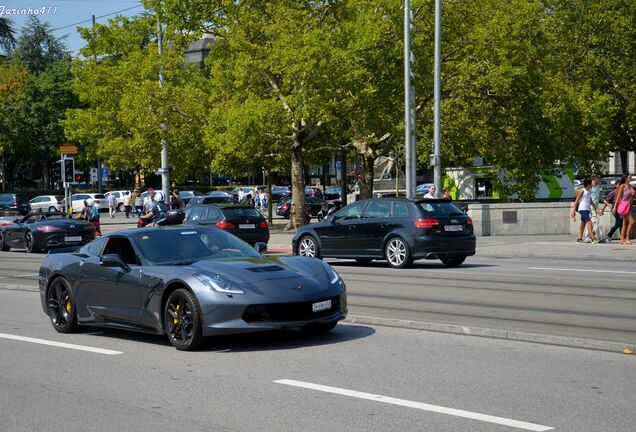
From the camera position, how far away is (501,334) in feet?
33.9

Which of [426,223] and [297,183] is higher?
[297,183]

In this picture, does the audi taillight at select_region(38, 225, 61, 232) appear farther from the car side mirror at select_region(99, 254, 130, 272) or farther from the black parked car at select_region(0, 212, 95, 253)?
the car side mirror at select_region(99, 254, 130, 272)

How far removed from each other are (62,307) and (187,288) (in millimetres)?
2681

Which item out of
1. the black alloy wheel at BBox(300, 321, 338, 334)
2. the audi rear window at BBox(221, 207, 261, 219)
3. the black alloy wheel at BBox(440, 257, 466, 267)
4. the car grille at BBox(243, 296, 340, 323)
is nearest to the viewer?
the car grille at BBox(243, 296, 340, 323)

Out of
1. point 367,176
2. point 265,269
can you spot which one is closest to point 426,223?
point 265,269

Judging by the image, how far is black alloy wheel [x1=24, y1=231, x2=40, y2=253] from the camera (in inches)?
1239

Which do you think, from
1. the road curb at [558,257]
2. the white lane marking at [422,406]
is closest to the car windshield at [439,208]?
the road curb at [558,257]

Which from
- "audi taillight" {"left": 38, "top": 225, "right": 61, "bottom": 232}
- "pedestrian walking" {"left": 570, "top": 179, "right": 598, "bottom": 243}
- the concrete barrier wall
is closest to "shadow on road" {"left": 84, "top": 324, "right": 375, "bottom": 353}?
"pedestrian walking" {"left": 570, "top": 179, "right": 598, "bottom": 243}

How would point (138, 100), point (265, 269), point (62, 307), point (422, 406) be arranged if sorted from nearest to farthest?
point (422, 406)
point (265, 269)
point (62, 307)
point (138, 100)

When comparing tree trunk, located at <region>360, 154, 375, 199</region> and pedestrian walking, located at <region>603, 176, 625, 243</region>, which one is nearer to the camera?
pedestrian walking, located at <region>603, 176, 625, 243</region>

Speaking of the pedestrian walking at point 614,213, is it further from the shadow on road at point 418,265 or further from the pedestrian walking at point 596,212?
the shadow on road at point 418,265

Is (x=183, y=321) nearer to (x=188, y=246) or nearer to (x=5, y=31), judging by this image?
(x=188, y=246)

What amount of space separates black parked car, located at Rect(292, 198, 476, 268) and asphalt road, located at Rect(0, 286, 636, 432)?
955cm

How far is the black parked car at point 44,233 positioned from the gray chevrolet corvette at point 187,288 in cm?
1878
